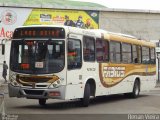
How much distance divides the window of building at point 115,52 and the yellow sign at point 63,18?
1929 cm

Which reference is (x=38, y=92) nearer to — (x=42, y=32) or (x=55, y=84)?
(x=55, y=84)

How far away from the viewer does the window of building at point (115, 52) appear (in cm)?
2057

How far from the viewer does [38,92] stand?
54.9 ft

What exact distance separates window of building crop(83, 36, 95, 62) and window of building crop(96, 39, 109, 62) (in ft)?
1.36

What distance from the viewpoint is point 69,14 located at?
133ft

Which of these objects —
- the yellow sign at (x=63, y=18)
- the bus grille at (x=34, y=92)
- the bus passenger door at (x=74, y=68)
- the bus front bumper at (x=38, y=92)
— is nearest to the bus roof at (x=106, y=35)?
the bus passenger door at (x=74, y=68)

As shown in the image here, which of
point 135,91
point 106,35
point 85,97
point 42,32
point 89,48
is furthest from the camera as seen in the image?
point 135,91

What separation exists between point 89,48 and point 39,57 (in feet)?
7.84

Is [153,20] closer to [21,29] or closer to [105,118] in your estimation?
[21,29]

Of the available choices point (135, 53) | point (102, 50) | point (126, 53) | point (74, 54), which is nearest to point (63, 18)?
point (135, 53)

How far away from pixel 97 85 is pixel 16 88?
354cm

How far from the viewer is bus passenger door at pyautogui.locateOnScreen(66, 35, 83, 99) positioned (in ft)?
55.1

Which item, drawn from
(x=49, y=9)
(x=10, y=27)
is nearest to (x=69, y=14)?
(x=49, y=9)

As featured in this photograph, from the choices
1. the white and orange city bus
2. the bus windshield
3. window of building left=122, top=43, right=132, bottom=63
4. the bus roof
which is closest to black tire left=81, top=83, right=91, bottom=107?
the white and orange city bus
